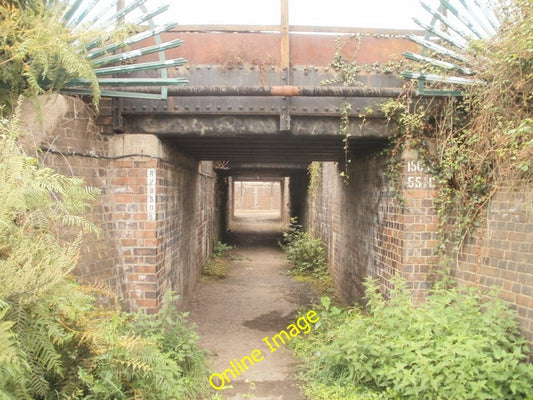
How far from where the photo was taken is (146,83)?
13.4 ft

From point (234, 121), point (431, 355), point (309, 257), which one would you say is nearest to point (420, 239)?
point (431, 355)

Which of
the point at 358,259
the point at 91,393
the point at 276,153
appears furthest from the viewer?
the point at 276,153

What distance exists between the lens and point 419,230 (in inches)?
192

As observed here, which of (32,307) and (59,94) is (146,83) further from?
(32,307)

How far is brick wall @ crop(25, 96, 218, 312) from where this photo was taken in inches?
162

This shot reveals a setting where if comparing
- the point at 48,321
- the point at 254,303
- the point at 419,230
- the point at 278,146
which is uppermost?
the point at 278,146

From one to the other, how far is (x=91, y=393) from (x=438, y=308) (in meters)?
3.30

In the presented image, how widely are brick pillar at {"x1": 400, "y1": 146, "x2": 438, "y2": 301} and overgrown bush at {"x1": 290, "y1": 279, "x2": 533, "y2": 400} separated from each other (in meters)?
0.37

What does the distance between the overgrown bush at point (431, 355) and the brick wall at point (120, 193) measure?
7.99 feet

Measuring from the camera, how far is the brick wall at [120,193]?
13.5ft

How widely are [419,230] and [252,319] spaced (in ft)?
12.4

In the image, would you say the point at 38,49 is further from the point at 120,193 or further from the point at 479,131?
the point at 479,131

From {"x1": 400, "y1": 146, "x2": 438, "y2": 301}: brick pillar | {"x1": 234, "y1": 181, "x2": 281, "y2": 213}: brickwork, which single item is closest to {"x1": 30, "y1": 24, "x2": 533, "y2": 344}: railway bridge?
{"x1": 400, "y1": 146, "x2": 438, "y2": 301}: brick pillar

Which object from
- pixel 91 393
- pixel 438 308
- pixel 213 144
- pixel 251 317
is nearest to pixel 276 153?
pixel 213 144
